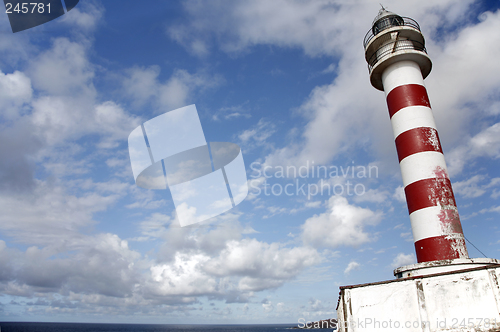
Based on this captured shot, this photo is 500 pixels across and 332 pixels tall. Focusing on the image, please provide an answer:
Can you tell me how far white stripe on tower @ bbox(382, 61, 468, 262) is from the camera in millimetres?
10195

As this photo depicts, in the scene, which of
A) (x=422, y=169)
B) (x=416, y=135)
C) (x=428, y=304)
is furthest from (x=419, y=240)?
(x=416, y=135)

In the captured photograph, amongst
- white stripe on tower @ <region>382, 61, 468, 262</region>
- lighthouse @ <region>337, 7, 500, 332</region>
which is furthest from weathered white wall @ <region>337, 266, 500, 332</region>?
white stripe on tower @ <region>382, 61, 468, 262</region>

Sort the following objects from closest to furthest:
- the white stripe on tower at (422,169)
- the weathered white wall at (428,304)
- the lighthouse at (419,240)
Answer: the weathered white wall at (428,304) → the lighthouse at (419,240) → the white stripe on tower at (422,169)

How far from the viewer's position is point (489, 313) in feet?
23.2

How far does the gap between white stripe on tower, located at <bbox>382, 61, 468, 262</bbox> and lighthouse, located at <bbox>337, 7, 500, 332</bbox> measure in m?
0.03

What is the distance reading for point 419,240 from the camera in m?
10.7

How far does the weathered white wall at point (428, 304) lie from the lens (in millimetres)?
7164

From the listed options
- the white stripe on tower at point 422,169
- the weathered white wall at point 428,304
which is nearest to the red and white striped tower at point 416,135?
the white stripe on tower at point 422,169

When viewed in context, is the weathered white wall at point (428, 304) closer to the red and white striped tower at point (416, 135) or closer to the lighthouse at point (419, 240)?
the lighthouse at point (419, 240)

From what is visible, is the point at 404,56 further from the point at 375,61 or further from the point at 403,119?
the point at 403,119

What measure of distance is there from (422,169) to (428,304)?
5.26 m

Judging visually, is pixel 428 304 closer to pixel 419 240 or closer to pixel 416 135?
pixel 419 240

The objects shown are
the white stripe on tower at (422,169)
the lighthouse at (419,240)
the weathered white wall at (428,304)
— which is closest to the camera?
the weathered white wall at (428,304)

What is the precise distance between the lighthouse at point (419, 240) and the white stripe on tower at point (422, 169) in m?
0.03
